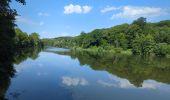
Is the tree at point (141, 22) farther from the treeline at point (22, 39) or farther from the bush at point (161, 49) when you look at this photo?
the treeline at point (22, 39)

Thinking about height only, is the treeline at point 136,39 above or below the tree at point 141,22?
below

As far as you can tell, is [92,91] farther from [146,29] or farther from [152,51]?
[146,29]

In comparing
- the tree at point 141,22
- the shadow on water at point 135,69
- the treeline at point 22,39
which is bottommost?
the shadow on water at point 135,69

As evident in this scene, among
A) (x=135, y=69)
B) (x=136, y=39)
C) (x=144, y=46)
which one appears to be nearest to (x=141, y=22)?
(x=136, y=39)

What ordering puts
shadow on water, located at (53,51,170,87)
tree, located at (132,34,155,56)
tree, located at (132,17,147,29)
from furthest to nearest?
tree, located at (132,17,147,29) < tree, located at (132,34,155,56) < shadow on water, located at (53,51,170,87)

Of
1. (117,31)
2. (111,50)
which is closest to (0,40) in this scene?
(111,50)

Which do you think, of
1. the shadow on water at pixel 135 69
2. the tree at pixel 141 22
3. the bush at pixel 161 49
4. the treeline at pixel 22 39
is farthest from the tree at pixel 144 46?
the shadow on water at pixel 135 69

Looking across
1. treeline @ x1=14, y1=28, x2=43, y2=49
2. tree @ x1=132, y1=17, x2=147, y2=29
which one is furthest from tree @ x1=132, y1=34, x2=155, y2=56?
treeline @ x1=14, y1=28, x2=43, y2=49

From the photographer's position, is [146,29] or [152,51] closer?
[152,51]

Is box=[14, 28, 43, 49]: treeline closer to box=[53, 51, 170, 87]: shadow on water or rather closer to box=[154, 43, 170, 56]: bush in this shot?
box=[53, 51, 170, 87]: shadow on water

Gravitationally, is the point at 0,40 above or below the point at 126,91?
above

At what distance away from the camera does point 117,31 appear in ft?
426

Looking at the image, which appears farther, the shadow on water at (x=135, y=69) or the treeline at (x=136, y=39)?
the treeline at (x=136, y=39)

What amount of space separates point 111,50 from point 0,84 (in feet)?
330
